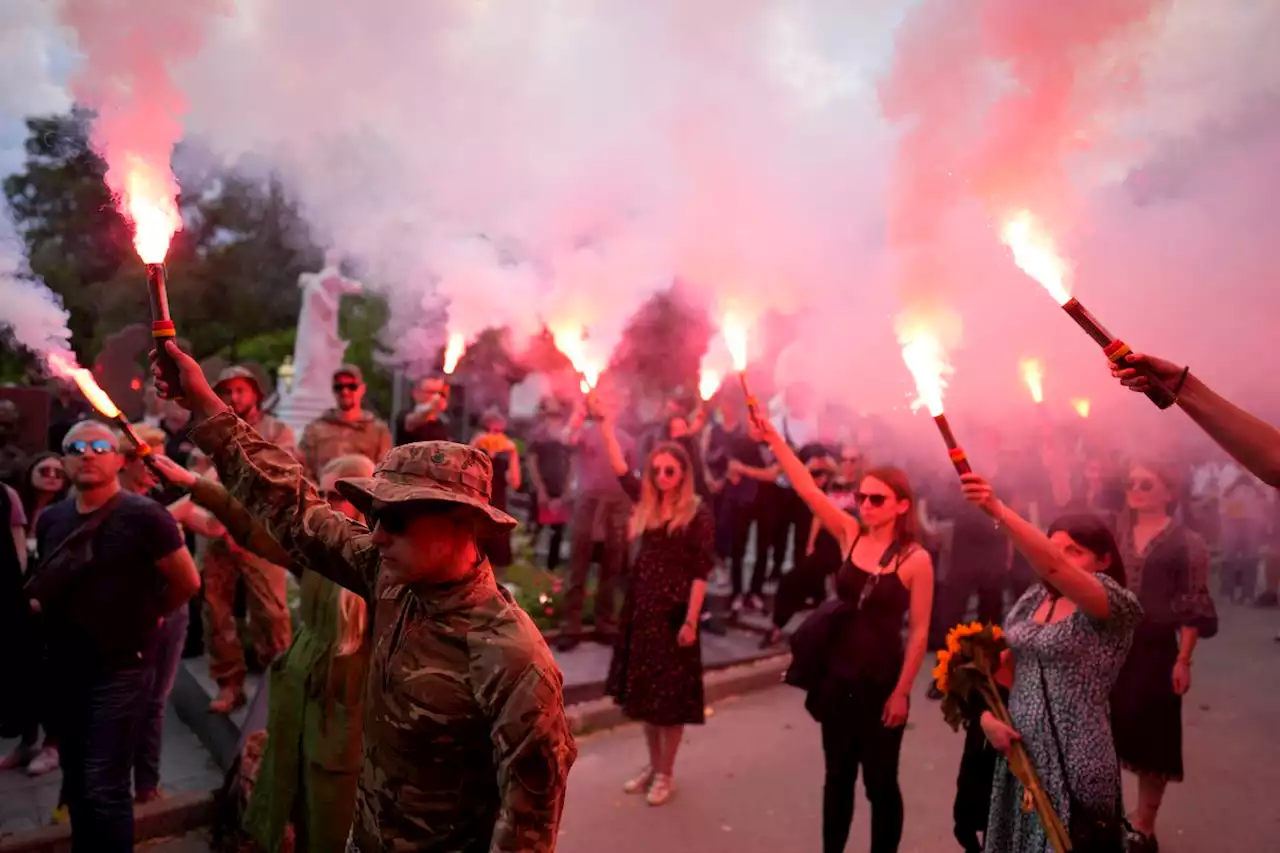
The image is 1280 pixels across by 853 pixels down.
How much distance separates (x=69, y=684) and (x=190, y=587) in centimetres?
58

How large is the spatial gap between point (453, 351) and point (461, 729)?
6364mm

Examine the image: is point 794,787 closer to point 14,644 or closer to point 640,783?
point 640,783

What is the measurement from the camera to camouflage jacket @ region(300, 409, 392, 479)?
6.09 meters

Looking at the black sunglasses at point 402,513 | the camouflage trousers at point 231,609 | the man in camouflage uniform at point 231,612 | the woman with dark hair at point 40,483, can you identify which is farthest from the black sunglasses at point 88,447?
the black sunglasses at point 402,513

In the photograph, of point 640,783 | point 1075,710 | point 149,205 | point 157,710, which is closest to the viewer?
point 149,205

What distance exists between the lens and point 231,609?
5547 mm

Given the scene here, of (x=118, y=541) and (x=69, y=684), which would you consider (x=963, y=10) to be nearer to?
(x=118, y=541)

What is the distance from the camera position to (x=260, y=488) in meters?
2.40

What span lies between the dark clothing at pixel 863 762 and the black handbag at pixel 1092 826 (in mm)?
795

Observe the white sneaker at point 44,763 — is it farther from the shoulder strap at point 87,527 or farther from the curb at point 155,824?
the shoulder strap at point 87,527

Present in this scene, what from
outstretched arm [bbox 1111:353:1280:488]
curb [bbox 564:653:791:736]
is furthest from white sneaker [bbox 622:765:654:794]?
outstretched arm [bbox 1111:353:1280:488]

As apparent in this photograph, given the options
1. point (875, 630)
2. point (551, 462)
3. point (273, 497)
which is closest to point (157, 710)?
point (273, 497)

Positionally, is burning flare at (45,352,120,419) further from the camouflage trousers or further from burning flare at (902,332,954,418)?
burning flare at (902,332,954,418)

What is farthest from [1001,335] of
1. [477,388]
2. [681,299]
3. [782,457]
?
[477,388]
